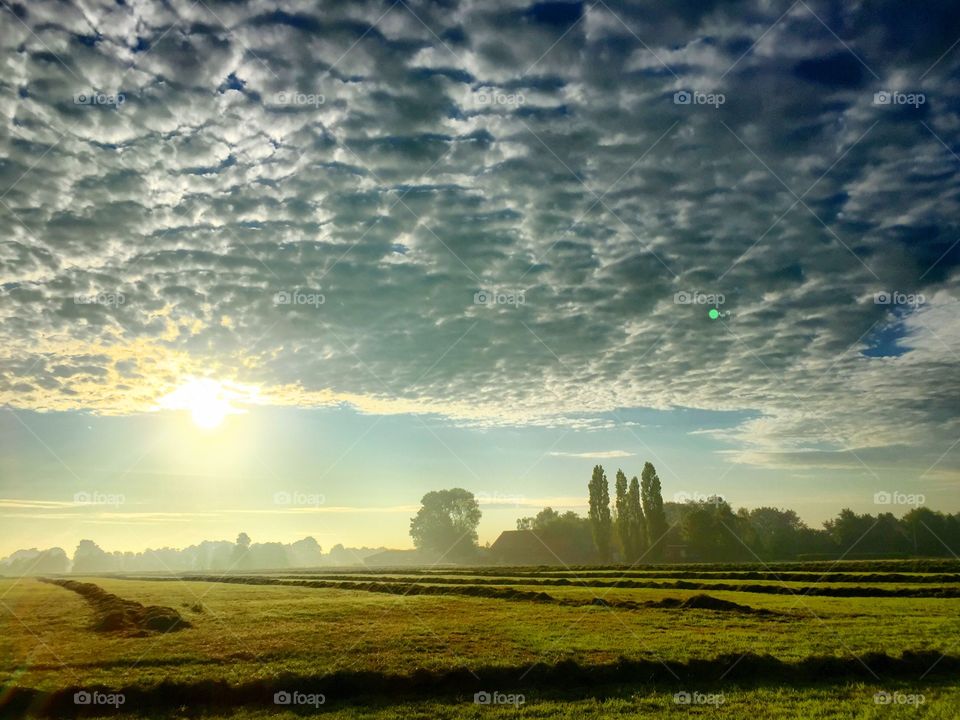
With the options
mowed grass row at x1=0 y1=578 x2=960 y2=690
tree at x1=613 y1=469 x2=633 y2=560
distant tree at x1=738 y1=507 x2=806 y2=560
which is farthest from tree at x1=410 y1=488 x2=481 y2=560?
mowed grass row at x1=0 y1=578 x2=960 y2=690

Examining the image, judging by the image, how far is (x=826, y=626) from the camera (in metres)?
27.5

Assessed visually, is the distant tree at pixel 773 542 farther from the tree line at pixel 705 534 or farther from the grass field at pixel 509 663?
the grass field at pixel 509 663

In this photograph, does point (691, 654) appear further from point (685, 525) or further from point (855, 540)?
point (855, 540)

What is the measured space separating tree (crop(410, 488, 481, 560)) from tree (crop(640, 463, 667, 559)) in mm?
81966

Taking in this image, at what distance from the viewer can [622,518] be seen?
107m

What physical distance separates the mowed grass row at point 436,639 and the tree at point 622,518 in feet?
227

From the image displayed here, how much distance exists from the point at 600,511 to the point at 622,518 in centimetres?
Answer: 673

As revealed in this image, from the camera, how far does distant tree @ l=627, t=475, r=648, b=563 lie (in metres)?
102

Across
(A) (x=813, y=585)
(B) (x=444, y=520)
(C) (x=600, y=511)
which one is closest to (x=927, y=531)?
(C) (x=600, y=511)

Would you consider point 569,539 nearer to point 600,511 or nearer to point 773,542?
point 600,511

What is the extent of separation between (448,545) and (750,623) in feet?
516

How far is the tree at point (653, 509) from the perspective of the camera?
332 ft

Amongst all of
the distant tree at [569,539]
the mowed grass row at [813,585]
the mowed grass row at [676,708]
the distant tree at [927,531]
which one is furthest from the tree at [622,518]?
the mowed grass row at [676,708]

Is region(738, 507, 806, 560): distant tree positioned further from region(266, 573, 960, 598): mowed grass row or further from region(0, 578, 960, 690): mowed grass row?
region(0, 578, 960, 690): mowed grass row
